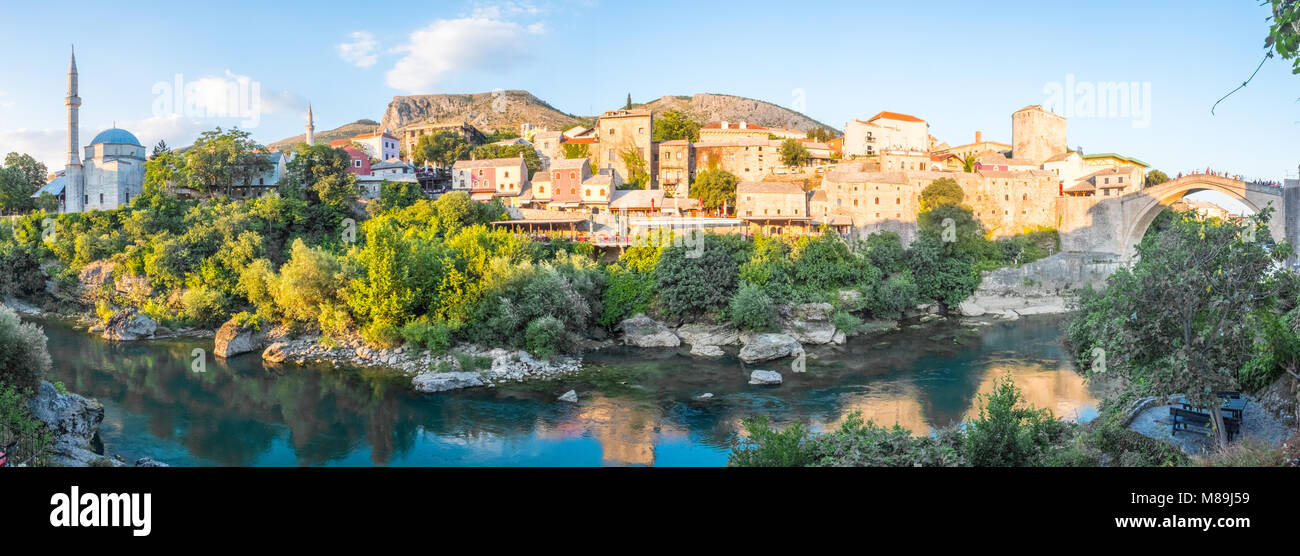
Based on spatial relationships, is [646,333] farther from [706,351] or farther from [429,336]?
[429,336]

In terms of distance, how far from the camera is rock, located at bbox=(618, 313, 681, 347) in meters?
23.8

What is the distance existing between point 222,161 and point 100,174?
23.8ft

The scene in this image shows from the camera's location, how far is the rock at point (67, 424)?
1017cm

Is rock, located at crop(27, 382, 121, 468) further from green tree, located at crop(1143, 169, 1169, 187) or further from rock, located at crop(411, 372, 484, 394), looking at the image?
green tree, located at crop(1143, 169, 1169, 187)

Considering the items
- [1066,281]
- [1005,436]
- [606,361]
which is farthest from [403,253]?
[1066,281]

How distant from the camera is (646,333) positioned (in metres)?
24.0

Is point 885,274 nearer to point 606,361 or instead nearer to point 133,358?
point 606,361

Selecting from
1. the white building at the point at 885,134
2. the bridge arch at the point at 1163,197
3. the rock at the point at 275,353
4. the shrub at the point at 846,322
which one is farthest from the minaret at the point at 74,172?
the bridge arch at the point at 1163,197

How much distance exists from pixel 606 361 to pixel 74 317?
22197 mm

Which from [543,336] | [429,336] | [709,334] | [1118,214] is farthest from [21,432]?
[1118,214]

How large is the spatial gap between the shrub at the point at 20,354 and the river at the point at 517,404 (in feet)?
8.23

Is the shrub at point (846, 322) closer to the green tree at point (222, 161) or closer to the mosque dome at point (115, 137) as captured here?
the green tree at point (222, 161)

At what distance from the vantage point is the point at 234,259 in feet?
84.2

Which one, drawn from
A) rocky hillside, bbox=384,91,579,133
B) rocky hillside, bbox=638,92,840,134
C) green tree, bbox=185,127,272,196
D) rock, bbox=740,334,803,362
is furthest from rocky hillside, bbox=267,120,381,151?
rock, bbox=740,334,803,362
